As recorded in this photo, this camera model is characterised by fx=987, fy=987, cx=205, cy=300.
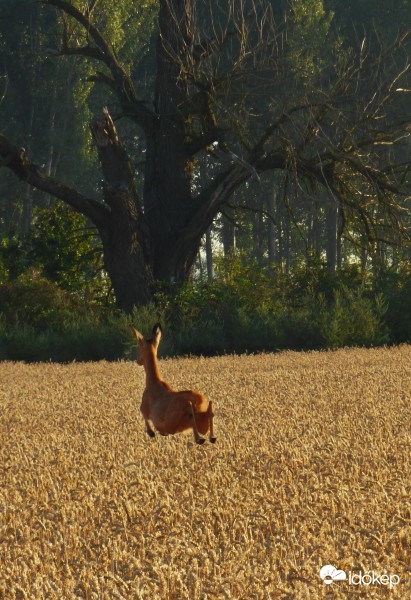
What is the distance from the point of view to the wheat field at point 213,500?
3.51m

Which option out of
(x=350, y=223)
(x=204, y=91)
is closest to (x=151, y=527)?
(x=204, y=91)

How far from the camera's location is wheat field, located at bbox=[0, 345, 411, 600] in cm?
351

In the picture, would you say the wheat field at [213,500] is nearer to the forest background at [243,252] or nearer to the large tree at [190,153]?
the forest background at [243,252]

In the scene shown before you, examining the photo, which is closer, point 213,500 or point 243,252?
point 213,500

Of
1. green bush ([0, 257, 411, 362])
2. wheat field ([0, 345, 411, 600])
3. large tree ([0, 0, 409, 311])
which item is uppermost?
large tree ([0, 0, 409, 311])

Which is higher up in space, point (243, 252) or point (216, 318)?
point (243, 252)

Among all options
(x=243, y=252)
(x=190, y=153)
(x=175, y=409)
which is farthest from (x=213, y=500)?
(x=243, y=252)

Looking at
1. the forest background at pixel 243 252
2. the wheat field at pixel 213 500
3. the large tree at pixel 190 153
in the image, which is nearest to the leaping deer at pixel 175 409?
the wheat field at pixel 213 500

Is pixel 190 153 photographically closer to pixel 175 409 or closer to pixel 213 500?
pixel 175 409

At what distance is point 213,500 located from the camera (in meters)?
4.68

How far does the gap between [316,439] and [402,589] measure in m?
2.88

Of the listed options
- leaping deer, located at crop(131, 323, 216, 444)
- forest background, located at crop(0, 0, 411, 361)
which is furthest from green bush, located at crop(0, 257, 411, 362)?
leaping deer, located at crop(131, 323, 216, 444)

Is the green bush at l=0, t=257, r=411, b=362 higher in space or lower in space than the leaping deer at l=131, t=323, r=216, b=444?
higher

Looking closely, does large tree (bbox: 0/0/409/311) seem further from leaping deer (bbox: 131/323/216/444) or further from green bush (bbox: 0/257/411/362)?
leaping deer (bbox: 131/323/216/444)
